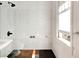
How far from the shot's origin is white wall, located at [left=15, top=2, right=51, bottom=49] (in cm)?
209

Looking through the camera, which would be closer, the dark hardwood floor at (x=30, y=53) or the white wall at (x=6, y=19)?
the white wall at (x=6, y=19)

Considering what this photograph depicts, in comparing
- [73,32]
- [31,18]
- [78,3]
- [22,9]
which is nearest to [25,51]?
[31,18]

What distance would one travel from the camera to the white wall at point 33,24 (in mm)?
2086

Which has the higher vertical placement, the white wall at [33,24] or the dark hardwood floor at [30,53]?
the white wall at [33,24]

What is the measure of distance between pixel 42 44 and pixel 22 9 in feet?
2.44

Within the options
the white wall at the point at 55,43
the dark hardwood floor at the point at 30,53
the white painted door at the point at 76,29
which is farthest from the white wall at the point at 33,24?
the white painted door at the point at 76,29

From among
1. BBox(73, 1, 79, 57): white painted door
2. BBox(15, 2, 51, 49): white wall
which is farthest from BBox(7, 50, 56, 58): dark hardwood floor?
BBox(73, 1, 79, 57): white painted door

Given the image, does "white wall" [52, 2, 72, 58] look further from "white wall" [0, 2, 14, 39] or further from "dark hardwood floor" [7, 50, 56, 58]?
"white wall" [0, 2, 14, 39]

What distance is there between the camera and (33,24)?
216cm

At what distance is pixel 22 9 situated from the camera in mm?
2088

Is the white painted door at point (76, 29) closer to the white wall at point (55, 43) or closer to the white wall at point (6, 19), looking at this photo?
the white wall at point (55, 43)

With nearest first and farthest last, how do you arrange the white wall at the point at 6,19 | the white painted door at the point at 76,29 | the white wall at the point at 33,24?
1. the white painted door at the point at 76,29
2. the white wall at the point at 6,19
3. the white wall at the point at 33,24

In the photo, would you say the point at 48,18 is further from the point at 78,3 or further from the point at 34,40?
the point at 78,3

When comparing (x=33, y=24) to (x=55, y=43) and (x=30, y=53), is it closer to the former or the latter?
(x=30, y=53)
